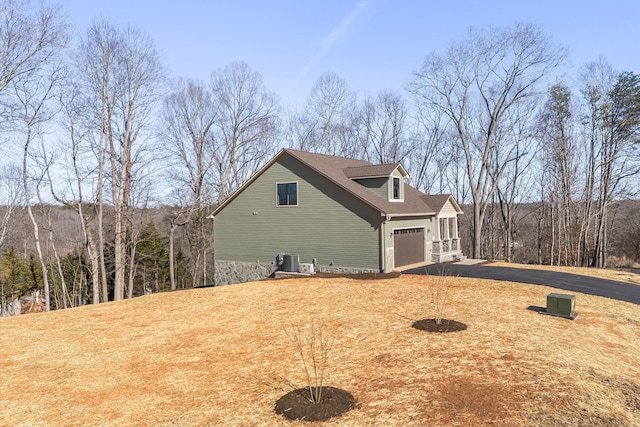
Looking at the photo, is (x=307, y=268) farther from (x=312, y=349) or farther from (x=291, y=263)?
(x=312, y=349)

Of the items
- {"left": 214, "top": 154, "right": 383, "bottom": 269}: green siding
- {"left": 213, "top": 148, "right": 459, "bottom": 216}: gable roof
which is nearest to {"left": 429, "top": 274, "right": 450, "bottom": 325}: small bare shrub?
{"left": 214, "top": 154, "right": 383, "bottom": 269}: green siding

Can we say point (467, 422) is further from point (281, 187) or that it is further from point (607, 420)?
point (281, 187)

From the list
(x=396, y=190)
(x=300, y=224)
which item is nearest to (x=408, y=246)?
(x=396, y=190)

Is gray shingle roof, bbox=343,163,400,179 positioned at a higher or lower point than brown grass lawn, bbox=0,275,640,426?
higher

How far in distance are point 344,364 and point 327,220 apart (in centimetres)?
1450

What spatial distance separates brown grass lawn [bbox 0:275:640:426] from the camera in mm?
6121

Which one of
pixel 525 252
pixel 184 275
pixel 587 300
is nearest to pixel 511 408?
pixel 587 300

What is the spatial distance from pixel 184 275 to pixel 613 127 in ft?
142

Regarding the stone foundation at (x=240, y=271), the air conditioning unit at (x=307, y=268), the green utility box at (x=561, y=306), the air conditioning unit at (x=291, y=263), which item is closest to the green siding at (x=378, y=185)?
the air conditioning unit at (x=307, y=268)

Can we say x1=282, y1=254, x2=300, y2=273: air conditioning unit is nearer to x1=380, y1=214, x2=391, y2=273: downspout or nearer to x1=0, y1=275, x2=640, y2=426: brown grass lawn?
x1=380, y1=214, x2=391, y2=273: downspout

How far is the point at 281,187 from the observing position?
24359 mm

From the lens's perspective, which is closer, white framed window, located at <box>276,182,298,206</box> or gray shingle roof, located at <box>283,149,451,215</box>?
gray shingle roof, located at <box>283,149,451,215</box>

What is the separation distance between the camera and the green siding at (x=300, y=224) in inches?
838

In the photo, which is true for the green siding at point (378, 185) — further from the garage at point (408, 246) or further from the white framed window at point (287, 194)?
the white framed window at point (287, 194)
